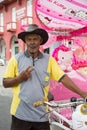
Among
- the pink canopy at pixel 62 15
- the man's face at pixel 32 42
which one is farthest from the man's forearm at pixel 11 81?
the pink canopy at pixel 62 15

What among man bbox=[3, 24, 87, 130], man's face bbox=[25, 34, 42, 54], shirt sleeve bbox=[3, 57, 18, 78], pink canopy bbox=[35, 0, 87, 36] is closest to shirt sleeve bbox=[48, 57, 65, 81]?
man bbox=[3, 24, 87, 130]

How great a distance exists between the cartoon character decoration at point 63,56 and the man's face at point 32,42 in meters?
1.91

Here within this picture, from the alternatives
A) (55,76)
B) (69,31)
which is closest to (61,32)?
(69,31)

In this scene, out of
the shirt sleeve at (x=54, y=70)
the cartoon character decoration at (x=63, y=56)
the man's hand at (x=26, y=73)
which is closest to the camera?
the man's hand at (x=26, y=73)

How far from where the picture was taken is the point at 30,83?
315 cm

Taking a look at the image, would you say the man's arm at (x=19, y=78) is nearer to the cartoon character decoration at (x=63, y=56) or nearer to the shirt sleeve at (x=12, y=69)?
the shirt sleeve at (x=12, y=69)

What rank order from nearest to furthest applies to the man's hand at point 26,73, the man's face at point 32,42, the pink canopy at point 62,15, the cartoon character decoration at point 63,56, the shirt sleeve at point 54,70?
the man's hand at point 26,73
the man's face at point 32,42
the shirt sleeve at point 54,70
the pink canopy at point 62,15
the cartoon character decoration at point 63,56

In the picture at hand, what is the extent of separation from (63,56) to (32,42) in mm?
1962

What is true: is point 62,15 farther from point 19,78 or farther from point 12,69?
point 19,78

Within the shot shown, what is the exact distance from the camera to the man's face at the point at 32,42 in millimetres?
3141

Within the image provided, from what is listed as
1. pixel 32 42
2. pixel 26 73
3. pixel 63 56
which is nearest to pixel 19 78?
pixel 26 73

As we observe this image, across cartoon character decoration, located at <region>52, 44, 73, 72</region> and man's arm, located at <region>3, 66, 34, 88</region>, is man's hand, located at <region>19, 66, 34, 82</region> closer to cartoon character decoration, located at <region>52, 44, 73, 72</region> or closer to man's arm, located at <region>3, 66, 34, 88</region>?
man's arm, located at <region>3, 66, 34, 88</region>

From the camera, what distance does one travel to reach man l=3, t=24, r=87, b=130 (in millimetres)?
3143

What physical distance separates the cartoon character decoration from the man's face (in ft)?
6.28
